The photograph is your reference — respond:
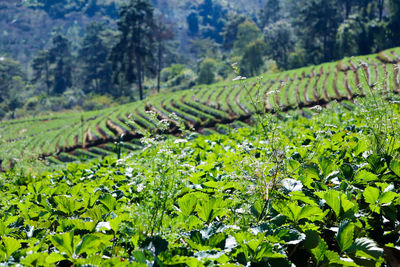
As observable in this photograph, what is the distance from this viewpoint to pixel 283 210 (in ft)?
5.84

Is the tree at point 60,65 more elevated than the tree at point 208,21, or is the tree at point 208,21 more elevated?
the tree at point 208,21

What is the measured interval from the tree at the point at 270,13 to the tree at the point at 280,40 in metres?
32.9

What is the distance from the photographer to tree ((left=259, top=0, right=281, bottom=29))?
90625 millimetres

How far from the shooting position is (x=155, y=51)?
6481 centimetres

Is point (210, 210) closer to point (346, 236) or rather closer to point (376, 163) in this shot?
point (346, 236)

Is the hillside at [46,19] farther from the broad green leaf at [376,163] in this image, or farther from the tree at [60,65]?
the broad green leaf at [376,163]

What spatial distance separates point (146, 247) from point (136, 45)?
48.2m

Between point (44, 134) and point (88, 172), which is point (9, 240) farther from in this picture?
point (44, 134)

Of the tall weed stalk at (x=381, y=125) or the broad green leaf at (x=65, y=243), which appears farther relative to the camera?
the tall weed stalk at (x=381, y=125)

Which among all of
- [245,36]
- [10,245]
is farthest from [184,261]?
[245,36]

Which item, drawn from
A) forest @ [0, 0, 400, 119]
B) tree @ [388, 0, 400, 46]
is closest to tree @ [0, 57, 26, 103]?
forest @ [0, 0, 400, 119]

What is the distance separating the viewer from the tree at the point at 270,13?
297ft

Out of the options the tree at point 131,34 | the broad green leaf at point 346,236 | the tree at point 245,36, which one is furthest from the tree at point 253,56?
the broad green leaf at point 346,236

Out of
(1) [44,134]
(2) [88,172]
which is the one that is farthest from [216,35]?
(2) [88,172]
